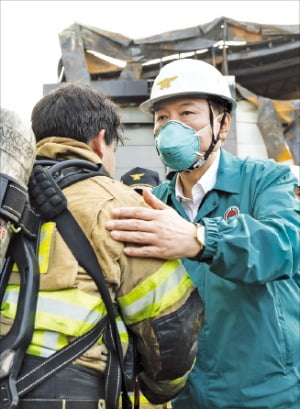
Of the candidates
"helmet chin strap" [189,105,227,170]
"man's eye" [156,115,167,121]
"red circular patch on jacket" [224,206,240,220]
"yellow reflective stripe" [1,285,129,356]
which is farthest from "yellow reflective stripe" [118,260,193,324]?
"man's eye" [156,115,167,121]

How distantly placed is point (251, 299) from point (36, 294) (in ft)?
3.32

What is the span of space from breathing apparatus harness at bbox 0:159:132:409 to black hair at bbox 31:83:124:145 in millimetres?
215

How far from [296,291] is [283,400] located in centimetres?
44

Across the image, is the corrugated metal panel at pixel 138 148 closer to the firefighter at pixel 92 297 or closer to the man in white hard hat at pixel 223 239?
the man in white hard hat at pixel 223 239

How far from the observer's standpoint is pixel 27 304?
131 cm

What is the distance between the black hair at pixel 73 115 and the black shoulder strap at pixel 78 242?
31cm

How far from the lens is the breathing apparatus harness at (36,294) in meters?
1.28

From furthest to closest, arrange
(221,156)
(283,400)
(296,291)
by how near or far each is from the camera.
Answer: (221,156) < (296,291) < (283,400)

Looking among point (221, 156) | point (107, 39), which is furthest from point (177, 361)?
point (107, 39)

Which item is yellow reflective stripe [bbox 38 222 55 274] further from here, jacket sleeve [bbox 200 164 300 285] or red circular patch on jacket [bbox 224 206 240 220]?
red circular patch on jacket [bbox 224 206 240 220]

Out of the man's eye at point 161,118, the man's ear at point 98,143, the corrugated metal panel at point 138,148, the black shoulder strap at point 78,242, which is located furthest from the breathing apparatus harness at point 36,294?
the corrugated metal panel at point 138,148

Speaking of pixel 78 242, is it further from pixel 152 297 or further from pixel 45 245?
pixel 152 297

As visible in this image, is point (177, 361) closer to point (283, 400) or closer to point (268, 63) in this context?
point (283, 400)

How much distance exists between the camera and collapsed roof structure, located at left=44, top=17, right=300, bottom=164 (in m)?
11.5
